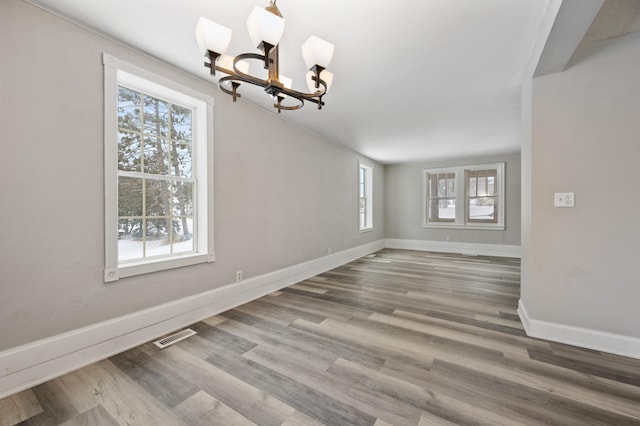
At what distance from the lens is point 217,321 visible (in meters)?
2.69

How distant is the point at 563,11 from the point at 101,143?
3329mm

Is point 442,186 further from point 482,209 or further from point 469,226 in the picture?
point 469,226

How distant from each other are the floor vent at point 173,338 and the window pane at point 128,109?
1.92m

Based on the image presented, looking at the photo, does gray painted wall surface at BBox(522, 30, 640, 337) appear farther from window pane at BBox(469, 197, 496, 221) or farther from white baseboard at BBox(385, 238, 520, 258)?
window pane at BBox(469, 197, 496, 221)

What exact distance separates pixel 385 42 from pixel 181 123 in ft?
7.09

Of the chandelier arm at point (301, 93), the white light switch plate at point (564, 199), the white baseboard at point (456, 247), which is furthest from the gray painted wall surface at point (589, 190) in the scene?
the white baseboard at point (456, 247)

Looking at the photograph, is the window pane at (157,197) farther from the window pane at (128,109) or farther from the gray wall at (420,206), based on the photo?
the gray wall at (420,206)

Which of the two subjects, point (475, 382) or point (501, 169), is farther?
point (501, 169)

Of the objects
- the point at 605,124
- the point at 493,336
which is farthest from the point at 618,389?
the point at 605,124

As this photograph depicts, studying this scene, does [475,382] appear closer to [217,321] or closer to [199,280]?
[217,321]

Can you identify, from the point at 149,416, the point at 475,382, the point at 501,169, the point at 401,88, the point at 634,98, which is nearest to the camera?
the point at 149,416

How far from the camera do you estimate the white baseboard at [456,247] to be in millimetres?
6297

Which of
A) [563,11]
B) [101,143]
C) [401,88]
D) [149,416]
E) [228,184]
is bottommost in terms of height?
[149,416]

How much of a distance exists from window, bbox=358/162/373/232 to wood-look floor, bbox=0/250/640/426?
397 cm
